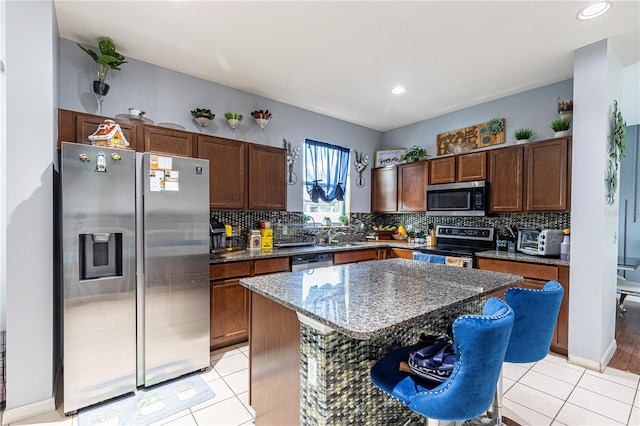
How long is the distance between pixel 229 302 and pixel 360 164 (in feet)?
10.3

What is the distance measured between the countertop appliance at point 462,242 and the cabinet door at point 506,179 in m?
0.41

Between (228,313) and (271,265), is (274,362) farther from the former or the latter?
(271,265)

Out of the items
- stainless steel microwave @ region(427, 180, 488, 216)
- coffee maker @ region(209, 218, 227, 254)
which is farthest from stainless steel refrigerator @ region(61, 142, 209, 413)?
stainless steel microwave @ region(427, 180, 488, 216)

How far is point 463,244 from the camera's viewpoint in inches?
161

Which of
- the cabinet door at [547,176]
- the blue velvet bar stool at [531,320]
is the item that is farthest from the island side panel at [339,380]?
the cabinet door at [547,176]

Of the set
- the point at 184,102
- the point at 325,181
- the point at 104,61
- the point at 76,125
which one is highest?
the point at 104,61

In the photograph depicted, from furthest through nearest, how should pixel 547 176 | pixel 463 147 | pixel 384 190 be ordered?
pixel 384 190 → pixel 463 147 → pixel 547 176

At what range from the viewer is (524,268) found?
9.95ft

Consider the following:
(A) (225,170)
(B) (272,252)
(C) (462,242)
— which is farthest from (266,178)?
(C) (462,242)

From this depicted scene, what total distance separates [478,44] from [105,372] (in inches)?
157

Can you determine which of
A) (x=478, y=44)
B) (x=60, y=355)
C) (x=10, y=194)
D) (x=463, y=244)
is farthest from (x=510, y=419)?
(x=10, y=194)

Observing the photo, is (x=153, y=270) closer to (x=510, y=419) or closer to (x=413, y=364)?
(x=413, y=364)

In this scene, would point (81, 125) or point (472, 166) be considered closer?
point (81, 125)

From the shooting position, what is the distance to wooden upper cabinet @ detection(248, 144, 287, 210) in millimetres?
3424
